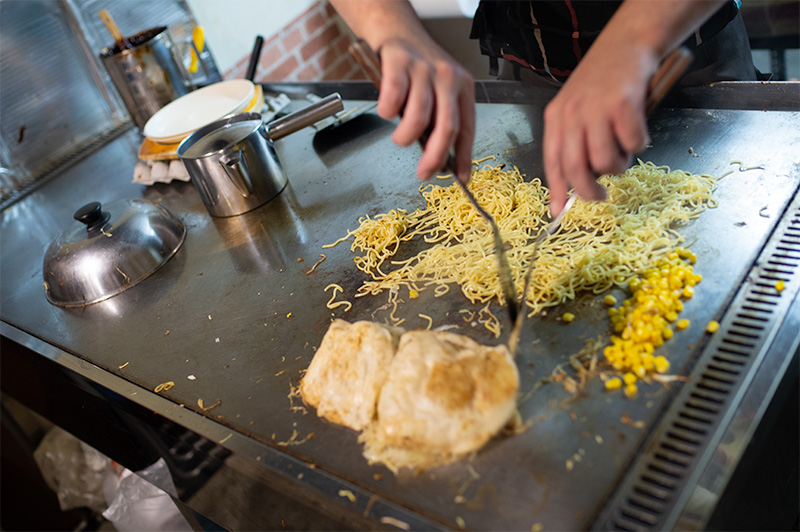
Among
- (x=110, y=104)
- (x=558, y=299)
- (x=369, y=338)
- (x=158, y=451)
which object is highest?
(x=110, y=104)

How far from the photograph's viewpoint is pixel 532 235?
71.6 inches

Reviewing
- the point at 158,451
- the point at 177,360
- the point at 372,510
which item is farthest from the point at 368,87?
the point at 372,510

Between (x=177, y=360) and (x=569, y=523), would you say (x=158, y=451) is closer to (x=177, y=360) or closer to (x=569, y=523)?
(x=177, y=360)

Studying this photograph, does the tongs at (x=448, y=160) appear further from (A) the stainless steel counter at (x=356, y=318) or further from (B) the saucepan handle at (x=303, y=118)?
(B) the saucepan handle at (x=303, y=118)

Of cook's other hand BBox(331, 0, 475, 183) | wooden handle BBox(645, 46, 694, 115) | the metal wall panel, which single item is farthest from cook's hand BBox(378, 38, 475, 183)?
the metal wall panel

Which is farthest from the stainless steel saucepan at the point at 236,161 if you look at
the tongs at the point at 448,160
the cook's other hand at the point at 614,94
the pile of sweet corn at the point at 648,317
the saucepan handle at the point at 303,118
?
the pile of sweet corn at the point at 648,317

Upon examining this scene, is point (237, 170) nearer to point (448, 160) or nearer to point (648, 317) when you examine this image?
point (448, 160)

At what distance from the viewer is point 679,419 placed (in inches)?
47.4

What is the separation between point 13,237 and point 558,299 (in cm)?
263

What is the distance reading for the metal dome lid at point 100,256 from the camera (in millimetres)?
2229

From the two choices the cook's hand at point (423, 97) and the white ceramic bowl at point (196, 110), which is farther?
the white ceramic bowl at point (196, 110)

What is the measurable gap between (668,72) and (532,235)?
2.37 feet

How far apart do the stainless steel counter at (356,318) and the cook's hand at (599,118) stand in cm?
41

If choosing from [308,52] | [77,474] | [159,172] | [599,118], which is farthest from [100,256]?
[308,52]
